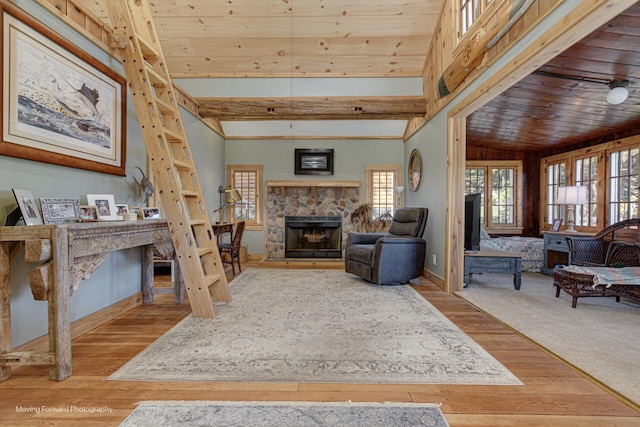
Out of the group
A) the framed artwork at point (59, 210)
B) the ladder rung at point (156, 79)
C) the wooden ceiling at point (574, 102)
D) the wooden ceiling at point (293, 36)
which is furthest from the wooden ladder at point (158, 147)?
the wooden ceiling at point (574, 102)

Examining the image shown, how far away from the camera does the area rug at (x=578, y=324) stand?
1.78m

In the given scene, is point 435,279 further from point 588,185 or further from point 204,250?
point 588,185

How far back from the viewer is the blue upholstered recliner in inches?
145

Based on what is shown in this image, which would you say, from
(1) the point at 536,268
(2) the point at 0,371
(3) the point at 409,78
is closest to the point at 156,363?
(2) the point at 0,371

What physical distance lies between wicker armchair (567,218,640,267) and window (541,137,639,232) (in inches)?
42.1

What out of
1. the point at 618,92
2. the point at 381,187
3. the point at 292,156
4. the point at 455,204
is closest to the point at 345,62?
the point at 292,156

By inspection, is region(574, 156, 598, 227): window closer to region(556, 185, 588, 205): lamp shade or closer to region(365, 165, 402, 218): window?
region(556, 185, 588, 205): lamp shade

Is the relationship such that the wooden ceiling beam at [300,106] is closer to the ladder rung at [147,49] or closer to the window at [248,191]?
the window at [248,191]

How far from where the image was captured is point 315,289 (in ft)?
11.9

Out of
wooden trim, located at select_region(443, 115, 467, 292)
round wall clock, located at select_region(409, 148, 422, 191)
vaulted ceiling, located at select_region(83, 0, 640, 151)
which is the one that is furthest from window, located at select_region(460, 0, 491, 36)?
round wall clock, located at select_region(409, 148, 422, 191)

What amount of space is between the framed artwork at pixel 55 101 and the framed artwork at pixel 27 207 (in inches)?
9.7

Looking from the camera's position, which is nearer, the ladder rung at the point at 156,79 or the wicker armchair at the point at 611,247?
the ladder rung at the point at 156,79

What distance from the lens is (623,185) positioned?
4.36 meters

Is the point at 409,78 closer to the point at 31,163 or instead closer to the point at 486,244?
the point at 486,244
